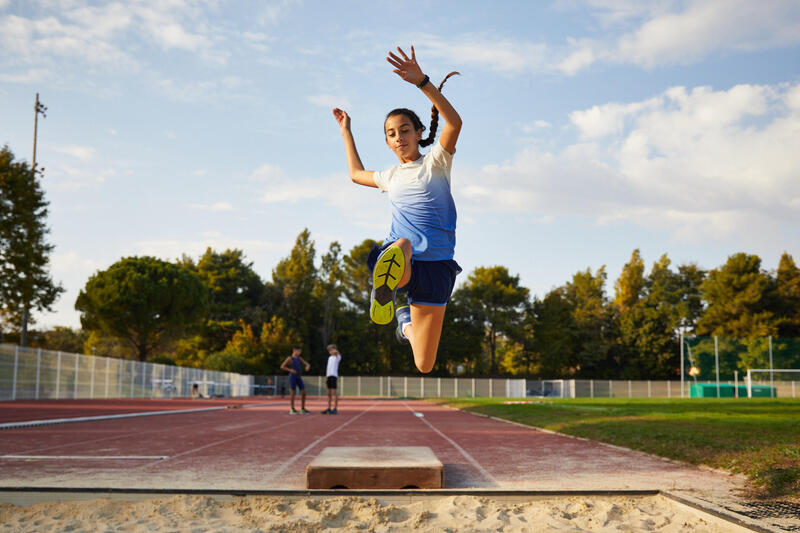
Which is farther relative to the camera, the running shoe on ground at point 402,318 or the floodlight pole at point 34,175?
the floodlight pole at point 34,175

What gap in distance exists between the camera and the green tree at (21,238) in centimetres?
3322

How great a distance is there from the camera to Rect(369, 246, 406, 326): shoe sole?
9.70ft

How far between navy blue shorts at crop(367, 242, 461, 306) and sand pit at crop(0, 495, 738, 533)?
226 cm

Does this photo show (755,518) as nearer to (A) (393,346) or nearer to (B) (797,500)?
(B) (797,500)

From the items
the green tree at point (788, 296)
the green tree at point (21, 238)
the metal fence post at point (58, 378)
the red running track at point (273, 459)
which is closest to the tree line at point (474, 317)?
the green tree at point (788, 296)

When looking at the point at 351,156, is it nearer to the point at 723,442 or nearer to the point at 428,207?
the point at 428,207

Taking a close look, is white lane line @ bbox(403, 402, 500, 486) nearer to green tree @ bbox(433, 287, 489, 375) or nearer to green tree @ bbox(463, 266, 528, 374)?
green tree @ bbox(433, 287, 489, 375)

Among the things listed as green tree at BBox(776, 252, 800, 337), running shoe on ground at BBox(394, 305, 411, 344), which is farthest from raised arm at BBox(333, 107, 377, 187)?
green tree at BBox(776, 252, 800, 337)

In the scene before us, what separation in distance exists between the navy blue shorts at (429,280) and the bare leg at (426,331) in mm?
47

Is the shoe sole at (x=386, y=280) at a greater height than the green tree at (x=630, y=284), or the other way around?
the green tree at (x=630, y=284)

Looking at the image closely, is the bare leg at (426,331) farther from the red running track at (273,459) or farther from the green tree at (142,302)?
the green tree at (142,302)

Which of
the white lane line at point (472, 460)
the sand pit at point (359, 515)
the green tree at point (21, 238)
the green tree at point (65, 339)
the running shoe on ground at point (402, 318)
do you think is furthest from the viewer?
the green tree at point (65, 339)

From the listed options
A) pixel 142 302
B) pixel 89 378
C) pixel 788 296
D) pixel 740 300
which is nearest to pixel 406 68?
pixel 89 378

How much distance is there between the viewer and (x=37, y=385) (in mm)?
25359
